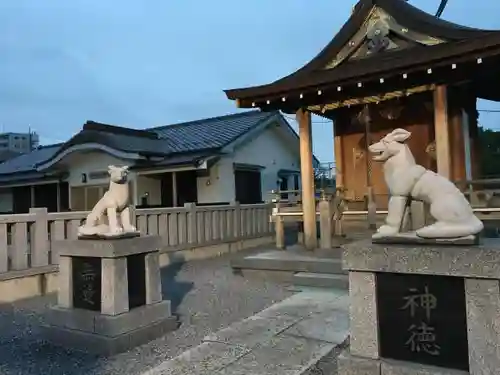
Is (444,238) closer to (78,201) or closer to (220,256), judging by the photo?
(220,256)

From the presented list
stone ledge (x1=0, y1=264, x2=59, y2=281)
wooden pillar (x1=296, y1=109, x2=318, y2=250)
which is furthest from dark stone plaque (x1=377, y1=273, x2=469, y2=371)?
stone ledge (x1=0, y1=264, x2=59, y2=281)

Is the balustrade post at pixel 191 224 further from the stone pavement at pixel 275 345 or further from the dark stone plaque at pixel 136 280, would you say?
the dark stone plaque at pixel 136 280

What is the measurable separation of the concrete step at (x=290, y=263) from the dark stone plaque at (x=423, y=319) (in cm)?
409

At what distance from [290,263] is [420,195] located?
477cm

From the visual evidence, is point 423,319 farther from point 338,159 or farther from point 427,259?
point 338,159

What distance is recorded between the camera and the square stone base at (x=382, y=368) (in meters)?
2.84

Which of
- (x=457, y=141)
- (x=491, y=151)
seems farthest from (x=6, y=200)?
(x=491, y=151)

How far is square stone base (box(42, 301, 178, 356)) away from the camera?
174 inches

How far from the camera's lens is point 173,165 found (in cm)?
1461

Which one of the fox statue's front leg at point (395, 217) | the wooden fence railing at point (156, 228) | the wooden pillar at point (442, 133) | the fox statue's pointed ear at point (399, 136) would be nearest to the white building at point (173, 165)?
the wooden fence railing at point (156, 228)

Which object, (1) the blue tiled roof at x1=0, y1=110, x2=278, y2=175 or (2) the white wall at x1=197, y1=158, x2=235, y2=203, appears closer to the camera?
(2) the white wall at x1=197, y1=158, x2=235, y2=203

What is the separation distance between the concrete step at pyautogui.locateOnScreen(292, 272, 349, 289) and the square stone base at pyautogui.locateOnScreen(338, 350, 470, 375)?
375 cm

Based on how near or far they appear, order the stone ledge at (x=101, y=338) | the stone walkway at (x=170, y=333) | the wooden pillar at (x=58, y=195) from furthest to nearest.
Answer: the wooden pillar at (x=58, y=195), the stone ledge at (x=101, y=338), the stone walkway at (x=170, y=333)

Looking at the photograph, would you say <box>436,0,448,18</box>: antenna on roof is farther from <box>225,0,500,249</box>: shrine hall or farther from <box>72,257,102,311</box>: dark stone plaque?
<box>72,257,102,311</box>: dark stone plaque
